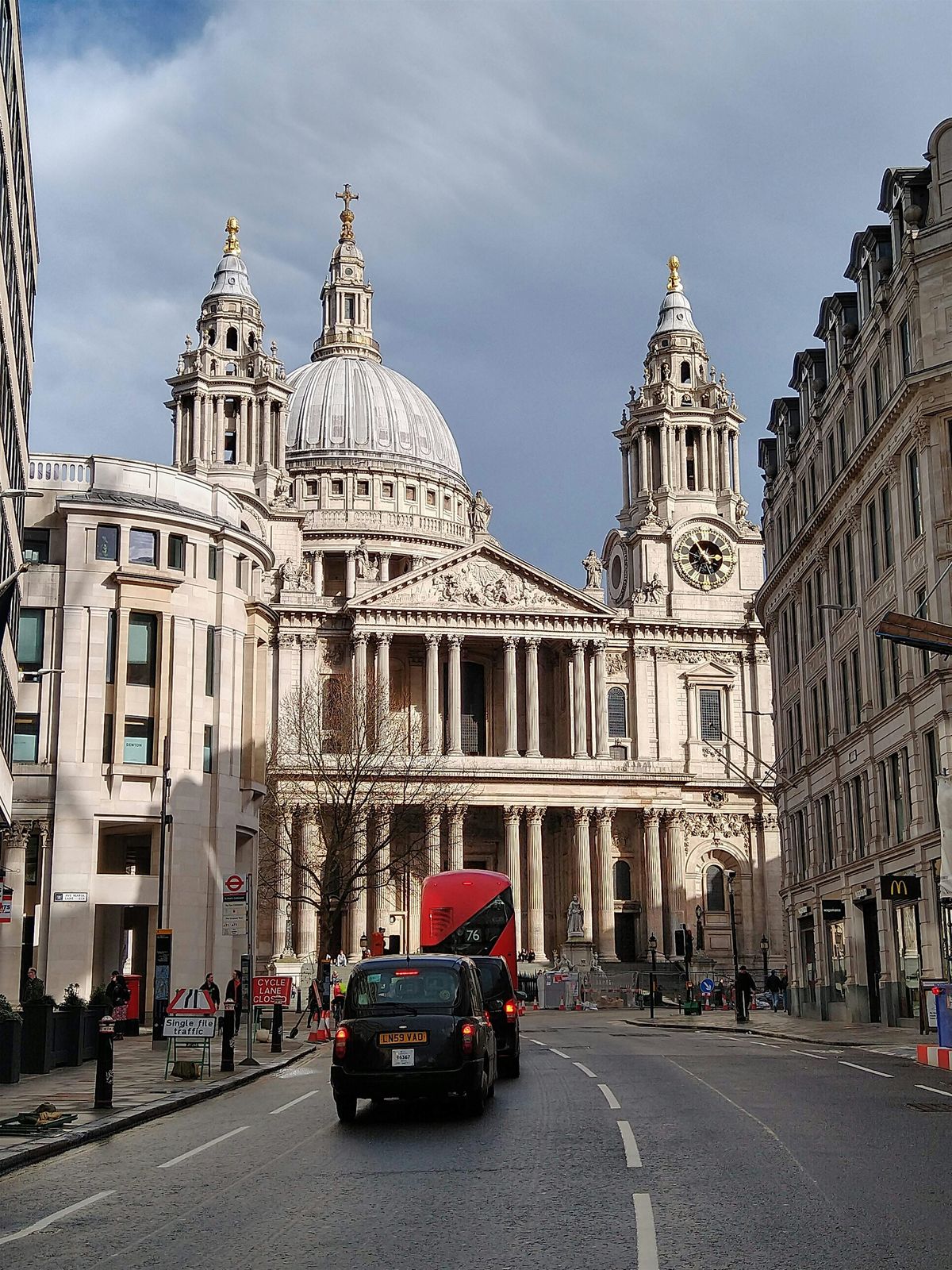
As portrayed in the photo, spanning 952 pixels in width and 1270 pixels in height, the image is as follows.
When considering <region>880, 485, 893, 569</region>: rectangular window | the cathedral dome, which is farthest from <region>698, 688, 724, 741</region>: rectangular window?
<region>880, 485, 893, 569</region>: rectangular window

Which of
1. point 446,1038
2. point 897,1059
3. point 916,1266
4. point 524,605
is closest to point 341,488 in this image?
point 524,605

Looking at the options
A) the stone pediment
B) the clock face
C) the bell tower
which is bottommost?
the stone pediment

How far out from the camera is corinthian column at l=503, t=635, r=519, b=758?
9131 centimetres

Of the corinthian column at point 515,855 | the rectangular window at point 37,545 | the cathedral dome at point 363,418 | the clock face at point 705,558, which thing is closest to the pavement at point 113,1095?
the rectangular window at point 37,545

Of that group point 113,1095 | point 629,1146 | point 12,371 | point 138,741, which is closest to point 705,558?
point 138,741

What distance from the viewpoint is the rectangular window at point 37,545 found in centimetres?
5156

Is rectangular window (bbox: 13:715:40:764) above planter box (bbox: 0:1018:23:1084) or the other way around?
above

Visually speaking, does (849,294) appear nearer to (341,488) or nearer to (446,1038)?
(446,1038)

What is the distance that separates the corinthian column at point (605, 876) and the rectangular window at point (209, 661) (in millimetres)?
41010

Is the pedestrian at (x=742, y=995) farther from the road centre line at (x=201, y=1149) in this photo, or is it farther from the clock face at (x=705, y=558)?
the clock face at (x=705, y=558)

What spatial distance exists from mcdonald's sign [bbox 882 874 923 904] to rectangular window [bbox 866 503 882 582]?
393 inches

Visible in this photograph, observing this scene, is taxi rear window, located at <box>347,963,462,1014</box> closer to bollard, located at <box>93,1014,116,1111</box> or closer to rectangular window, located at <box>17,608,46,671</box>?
bollard, located at <box>93,1014,116,1111</box>

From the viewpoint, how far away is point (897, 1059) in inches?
1172

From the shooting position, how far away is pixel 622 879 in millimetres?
94438
